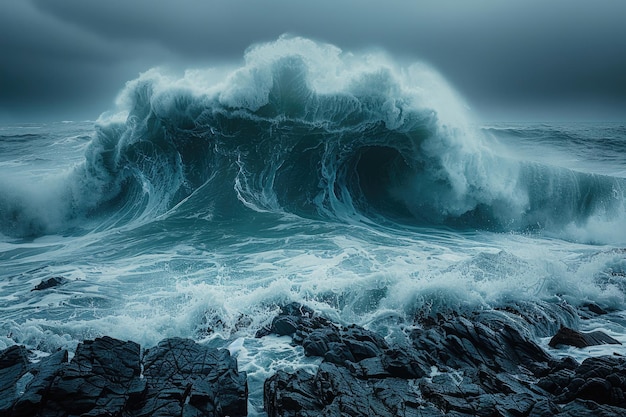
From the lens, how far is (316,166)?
1401cm

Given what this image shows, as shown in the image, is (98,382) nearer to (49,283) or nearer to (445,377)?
(445,377)

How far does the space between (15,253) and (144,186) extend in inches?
183

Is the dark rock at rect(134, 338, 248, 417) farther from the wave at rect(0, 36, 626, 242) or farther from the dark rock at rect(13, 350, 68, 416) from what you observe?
the wave at rect(0, 36, 626, 242)

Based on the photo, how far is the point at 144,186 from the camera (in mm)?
14461

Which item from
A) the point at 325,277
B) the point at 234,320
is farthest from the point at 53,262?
the point at 325,277

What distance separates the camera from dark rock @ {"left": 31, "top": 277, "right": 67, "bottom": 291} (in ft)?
26.0

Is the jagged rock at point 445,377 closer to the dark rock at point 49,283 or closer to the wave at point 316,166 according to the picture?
the dark rock at point 49,283

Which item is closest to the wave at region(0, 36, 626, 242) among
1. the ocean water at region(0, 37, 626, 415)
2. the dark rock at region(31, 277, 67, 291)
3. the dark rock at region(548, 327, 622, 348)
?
the ocean water at region(0, 37, 626, 415)

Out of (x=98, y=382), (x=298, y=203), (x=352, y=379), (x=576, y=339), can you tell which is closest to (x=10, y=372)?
(x=98, y=382)

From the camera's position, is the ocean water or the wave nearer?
the ocean water

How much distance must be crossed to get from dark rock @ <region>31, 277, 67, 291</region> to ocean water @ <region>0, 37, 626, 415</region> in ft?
0.62

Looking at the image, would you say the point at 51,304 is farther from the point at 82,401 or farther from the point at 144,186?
the point at 144,186

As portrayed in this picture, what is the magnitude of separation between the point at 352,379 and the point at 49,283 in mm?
7107

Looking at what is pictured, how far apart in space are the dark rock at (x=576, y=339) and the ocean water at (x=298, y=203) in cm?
156
